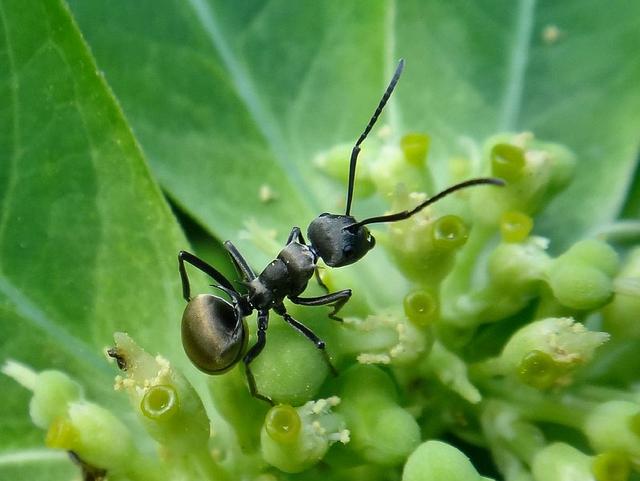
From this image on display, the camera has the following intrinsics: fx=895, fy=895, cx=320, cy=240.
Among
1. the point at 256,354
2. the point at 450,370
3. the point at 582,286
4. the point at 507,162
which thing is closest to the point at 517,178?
the point at 507,162

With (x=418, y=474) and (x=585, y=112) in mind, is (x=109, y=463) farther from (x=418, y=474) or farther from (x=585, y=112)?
(x=585, y=112)

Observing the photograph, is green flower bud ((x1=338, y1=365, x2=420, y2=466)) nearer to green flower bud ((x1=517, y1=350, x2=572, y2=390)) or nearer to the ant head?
green flower bud ((x1=517, y1=350, x2=572, y2=390))

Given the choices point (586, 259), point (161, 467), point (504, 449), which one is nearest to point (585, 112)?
point (586, 259)

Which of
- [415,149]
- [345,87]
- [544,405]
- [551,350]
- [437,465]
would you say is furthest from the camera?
[345,87]

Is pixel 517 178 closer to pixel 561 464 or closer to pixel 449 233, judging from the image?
pixel 449 233

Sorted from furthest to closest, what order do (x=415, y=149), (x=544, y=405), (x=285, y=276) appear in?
(x=285, y=276) < (x=415, y=149) < (x=544, y=405)

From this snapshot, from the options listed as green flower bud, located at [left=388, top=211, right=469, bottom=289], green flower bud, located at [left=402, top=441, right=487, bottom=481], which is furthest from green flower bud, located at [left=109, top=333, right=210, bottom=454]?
green flower bud, located at [left=388, top=211, right=469, bottom=289]

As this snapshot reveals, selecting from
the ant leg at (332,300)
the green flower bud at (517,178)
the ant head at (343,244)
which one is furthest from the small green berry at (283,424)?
the green flower bud at (517,178)
